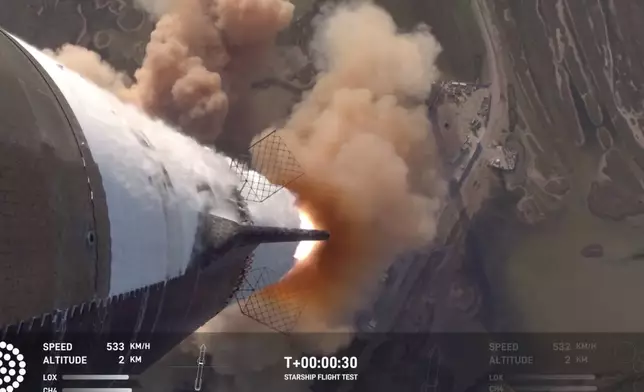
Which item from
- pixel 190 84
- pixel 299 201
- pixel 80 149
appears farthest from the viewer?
pixel 299 201

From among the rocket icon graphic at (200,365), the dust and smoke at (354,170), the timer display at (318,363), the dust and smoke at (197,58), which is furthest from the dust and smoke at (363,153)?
the rocket icon graphic at (200,365)

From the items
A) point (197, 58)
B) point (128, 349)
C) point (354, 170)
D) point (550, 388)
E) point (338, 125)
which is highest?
point (197, 58)

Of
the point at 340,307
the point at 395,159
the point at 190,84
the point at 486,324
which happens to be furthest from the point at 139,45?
the point at 486,324

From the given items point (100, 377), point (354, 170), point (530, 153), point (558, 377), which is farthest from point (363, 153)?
point (100, 377)

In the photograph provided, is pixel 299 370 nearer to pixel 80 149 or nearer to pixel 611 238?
pixel 611 238

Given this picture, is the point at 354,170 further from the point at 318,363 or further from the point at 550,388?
the point at 550,388

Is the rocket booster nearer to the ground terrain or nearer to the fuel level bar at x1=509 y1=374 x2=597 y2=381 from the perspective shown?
the ground terrain

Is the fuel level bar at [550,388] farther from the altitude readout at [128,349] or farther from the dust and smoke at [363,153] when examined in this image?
the altitude readout at [128,349]
